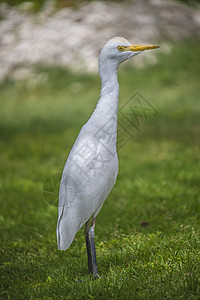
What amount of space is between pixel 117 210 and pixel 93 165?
2043 mm

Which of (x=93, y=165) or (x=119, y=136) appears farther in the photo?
(x=119, y=136)

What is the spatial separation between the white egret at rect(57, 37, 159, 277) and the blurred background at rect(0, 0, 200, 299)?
1.41ft

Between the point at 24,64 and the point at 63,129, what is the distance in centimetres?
713

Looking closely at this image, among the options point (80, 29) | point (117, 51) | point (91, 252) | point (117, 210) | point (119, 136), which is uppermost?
point (117, 51)

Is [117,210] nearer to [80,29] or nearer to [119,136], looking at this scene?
[119,136]

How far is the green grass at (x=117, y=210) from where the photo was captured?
10.5 ft

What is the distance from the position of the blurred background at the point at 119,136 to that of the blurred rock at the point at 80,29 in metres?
0.05

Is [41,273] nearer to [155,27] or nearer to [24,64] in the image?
[24,64]

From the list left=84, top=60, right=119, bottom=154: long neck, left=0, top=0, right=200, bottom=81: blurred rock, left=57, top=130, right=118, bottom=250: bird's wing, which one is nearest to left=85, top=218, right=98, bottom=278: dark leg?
left=57, top=130, right=118, bottom=250: bird's wing

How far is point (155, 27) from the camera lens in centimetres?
1656

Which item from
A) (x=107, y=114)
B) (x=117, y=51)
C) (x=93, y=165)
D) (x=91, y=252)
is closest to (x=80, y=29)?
(x=117, y=51)

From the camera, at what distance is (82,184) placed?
3432mm

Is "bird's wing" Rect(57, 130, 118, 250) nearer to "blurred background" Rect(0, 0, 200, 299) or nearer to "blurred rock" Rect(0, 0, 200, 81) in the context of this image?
"blurred background" Rect(0, 0, 200, 299)

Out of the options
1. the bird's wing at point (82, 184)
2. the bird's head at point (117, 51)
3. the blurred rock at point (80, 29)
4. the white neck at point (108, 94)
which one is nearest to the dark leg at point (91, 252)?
the bird's wing at point (82, 184)
